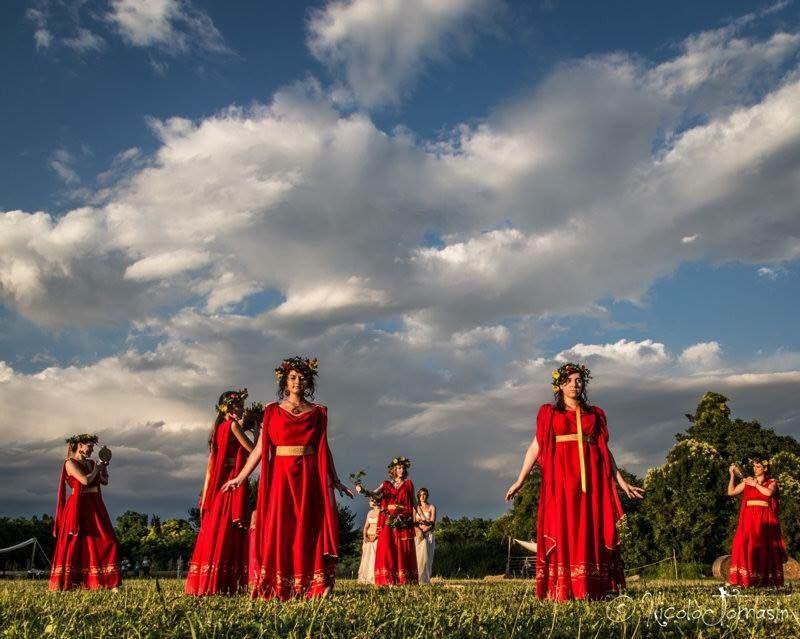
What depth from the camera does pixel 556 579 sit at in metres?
9.09

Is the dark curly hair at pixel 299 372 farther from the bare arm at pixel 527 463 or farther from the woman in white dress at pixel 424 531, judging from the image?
the woman in white dress at pixel 424 531

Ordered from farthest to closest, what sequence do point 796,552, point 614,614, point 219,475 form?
point 796,552 → point 219,475 → point 614,614

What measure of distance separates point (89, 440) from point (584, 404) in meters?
8.25

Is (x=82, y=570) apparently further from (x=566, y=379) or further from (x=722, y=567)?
(x=722, y=567)

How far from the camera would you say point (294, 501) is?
9125mm

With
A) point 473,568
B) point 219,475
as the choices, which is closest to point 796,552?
point 473,568

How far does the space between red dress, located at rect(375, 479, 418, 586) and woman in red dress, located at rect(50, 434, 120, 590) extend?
508 cm

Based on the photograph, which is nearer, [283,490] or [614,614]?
[614,614]

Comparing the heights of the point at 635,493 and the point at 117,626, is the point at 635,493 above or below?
above

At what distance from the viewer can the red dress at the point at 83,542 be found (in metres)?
12.6

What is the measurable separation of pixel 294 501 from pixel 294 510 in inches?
4.0

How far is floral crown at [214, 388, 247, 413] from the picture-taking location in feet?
36.4

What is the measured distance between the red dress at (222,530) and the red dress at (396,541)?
5120 millimetres

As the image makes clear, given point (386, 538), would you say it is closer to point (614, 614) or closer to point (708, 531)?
point (614, 614)
